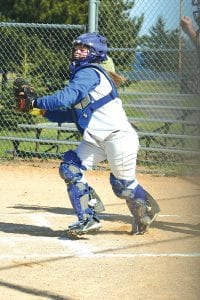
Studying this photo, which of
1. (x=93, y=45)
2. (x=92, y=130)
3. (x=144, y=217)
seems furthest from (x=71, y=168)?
(x=93, y=45)

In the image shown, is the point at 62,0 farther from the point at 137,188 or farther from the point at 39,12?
the point at 137,188

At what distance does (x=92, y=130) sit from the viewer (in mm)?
5734

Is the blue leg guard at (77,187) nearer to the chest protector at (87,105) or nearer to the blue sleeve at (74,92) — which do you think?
the chest protector at (87,105)

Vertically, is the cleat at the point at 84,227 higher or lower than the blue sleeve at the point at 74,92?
lower

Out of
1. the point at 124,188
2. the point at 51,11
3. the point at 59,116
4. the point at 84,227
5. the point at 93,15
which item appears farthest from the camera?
the point at 51,11

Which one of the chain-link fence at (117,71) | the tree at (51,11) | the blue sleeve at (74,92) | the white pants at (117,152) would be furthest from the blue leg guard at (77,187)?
the tree at (51,11)

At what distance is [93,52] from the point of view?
575 centimetres

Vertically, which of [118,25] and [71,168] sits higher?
[118,25]

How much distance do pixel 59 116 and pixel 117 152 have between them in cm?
69

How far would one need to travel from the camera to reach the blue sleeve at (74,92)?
548 cm

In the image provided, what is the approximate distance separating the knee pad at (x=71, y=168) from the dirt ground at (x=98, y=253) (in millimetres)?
543

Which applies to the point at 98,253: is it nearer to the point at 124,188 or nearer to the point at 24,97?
the point at 124,188

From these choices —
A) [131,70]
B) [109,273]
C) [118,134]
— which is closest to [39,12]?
[131,70]

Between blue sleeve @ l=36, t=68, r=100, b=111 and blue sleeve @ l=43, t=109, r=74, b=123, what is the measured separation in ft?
1.22
